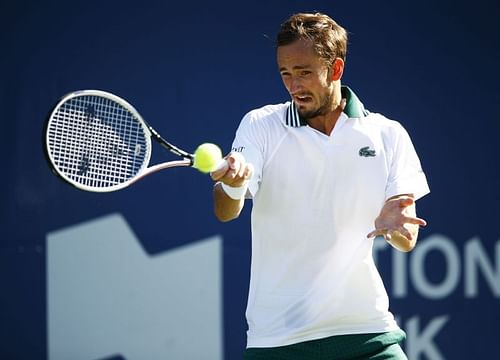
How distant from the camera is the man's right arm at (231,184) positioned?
305cm

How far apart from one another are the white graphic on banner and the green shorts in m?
2.19

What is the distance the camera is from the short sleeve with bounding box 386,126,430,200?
11.2 ft

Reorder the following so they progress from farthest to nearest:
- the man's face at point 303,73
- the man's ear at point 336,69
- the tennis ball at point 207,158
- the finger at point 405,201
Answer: the man's ear at point 336,69
the man's face at point 303,73
the finger at point 405,201
the tennis ball at point 207,158

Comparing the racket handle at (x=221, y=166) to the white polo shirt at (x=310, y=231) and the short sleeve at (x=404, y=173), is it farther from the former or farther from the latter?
the short sleeve at (x=404, y=173)

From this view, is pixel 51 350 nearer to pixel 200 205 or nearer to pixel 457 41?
pixel 200 205

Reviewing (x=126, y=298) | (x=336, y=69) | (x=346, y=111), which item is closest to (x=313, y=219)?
(x=346, y=111)

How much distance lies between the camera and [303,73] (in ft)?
11.2

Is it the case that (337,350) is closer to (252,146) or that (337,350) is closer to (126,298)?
(252,146)

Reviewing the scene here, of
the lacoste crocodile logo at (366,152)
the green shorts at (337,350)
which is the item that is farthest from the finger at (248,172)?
the green shorts at (337,350)

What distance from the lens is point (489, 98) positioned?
577cm

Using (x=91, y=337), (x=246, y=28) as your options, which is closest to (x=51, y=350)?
(x=91, y=337)

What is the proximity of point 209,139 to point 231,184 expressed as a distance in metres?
2.49

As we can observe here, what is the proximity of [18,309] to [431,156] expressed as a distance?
2361 millimetres

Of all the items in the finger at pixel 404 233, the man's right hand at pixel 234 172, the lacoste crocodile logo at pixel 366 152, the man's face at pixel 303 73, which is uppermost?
the man's face at pixel 303 73
